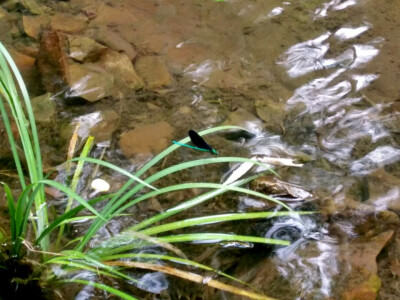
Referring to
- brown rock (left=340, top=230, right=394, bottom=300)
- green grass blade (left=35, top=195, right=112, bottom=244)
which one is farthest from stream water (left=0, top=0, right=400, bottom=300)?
green grass blade (left=35, top=195, right=112, bottom=244)

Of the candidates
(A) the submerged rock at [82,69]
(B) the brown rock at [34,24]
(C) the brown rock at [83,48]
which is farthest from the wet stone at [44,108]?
(B) the brown rock at [34,24]

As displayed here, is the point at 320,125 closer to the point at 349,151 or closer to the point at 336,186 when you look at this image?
the point at 349,151

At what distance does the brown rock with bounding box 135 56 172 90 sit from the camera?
278 cm

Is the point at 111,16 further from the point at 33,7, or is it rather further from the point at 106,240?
the point at 106,240

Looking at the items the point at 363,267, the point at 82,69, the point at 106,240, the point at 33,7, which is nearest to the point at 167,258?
the point at 106,240

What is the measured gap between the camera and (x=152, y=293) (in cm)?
181

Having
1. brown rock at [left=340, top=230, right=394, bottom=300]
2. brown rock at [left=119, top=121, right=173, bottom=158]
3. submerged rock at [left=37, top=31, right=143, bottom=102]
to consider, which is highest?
submerged rock at [left=37, top=31, right=143, bottom=102]

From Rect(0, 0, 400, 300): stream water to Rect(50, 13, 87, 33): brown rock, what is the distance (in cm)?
1

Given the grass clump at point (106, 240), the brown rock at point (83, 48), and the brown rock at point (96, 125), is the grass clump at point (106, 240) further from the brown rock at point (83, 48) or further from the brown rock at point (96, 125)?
the brown rock at point (83, 48)

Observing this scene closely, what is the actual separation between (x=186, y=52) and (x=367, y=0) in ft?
4.76

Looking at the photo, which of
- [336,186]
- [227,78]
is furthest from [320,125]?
[227,78]

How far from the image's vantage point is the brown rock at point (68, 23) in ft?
10.1

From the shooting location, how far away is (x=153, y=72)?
2838mm

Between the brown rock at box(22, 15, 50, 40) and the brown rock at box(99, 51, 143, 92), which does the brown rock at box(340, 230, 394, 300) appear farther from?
the brown rock at box(22, 15, 50, 40)
